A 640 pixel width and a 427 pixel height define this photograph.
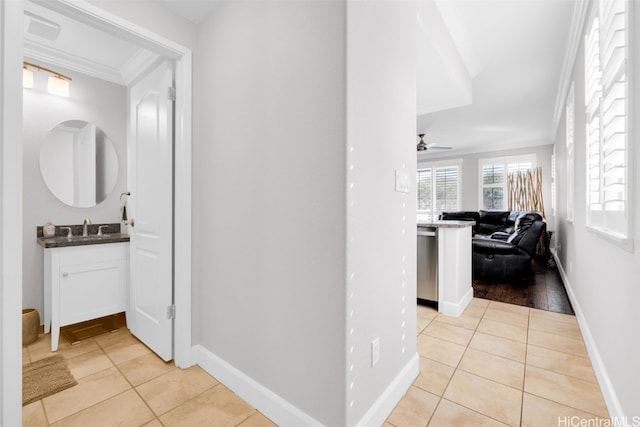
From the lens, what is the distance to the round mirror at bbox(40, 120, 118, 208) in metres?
2.53

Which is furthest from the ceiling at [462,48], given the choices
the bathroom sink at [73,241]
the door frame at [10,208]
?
the bathroom sink at [73,241]

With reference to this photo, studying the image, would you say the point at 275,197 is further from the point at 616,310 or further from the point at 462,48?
the point at 462,48

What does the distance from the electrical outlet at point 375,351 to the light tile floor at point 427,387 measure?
34cm

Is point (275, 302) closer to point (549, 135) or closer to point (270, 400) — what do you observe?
point (270, 400)

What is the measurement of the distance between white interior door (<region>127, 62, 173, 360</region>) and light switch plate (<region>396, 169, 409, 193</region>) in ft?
4.77

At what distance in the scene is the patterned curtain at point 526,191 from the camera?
653cm

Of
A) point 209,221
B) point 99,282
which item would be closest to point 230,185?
point 209,221

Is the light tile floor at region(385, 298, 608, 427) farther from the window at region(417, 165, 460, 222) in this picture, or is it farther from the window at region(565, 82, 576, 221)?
the window at region(417, 165, 460, 222)

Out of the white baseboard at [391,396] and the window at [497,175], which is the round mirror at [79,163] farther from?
the window at [497,175]

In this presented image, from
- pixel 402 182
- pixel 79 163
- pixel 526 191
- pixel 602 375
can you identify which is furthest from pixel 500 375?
pixel 526 191

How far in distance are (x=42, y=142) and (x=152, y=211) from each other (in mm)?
1391

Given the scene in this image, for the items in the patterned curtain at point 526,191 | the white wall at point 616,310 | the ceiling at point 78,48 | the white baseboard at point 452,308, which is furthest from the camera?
the patterned curtain at point 526,191

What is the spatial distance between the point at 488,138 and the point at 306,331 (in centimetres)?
677

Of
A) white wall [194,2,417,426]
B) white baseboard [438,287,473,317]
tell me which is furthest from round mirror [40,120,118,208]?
white baseboard [438,287,473,317]
